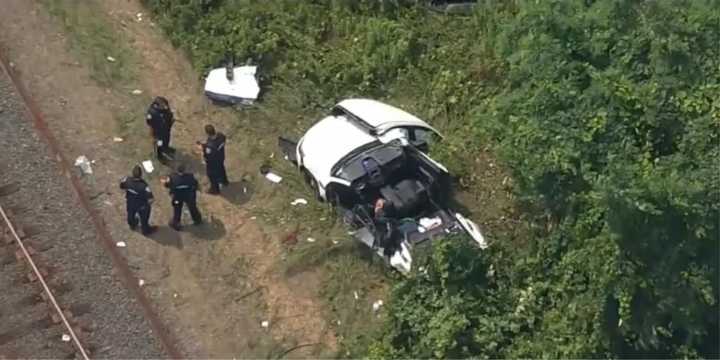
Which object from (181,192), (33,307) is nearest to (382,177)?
(181,192)

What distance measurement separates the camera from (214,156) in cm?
1755

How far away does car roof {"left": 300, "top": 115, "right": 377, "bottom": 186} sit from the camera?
→ 1762 cm

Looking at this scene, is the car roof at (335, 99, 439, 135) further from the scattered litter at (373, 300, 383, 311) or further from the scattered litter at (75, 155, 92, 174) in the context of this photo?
the scattered litter at (75, 155, 92, 174)

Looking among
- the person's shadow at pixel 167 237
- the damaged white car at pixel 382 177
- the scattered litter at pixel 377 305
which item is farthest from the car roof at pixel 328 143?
the person's shadow at pixel 167 237

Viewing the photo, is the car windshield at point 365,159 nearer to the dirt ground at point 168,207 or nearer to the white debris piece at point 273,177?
the white debris piece at point 273,177

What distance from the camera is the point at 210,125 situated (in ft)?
61.0

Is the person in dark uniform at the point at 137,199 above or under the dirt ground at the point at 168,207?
above

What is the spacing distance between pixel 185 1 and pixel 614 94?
320 inches

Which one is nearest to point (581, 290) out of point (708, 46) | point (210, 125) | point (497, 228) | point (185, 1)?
point (497, 228)

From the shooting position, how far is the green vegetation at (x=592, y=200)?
15.0 meters

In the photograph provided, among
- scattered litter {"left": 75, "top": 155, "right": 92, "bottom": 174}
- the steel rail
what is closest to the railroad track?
the steel rail

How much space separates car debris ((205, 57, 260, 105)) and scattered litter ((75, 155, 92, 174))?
7.49 ft

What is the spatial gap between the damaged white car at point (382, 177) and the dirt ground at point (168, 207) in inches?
37.0

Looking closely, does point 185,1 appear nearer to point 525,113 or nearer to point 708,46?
point 525,113
